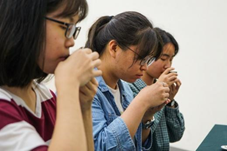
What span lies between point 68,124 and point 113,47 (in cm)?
62

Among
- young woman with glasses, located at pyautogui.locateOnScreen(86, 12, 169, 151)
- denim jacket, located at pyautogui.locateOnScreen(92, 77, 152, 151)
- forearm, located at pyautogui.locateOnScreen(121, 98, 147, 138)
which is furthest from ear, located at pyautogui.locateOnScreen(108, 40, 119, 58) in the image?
forearm, located at pyautogui.locateOnScreen(121, 98, 147, 138)

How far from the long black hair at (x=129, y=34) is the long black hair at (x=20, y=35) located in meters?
0.53

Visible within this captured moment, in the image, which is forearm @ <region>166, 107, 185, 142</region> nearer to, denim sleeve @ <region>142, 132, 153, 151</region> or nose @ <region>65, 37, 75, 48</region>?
denim sleeve @ <region>142, 132, 153, 151</region>

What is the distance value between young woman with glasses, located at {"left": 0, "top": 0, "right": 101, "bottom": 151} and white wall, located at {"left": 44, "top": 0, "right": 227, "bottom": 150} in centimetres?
227

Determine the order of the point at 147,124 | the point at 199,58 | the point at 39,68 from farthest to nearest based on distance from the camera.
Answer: the point at 199,58 < the point at 147,124 < the point at 39,68

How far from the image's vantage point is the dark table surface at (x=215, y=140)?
1.44 meters

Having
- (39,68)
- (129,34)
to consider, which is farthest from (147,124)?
(39,68)

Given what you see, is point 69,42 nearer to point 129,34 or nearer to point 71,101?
point 71,101

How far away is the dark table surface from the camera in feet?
4.72

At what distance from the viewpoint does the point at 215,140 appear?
158cm

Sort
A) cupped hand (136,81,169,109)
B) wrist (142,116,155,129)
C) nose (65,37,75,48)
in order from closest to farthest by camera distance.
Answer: nose (65,37,75,48), cupped hand (136,81,169,109), wrist (142,116,155,129)

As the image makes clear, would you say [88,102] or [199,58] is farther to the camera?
[199,58]

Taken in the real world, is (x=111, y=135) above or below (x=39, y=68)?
below

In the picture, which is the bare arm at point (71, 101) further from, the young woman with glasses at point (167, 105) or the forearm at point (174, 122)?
the forearm at point (174, 122)
